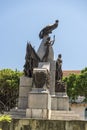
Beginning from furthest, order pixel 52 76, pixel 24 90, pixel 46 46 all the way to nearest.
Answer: pixel 46 46 < pixel 52 76 < pixel 24 90

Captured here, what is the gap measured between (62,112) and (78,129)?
4.00 metres

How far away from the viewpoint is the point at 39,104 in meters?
19.5

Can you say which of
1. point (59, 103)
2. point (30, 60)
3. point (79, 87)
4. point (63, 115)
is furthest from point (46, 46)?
point (79, 87)

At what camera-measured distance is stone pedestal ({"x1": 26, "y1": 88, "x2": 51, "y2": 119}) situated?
19.2 m

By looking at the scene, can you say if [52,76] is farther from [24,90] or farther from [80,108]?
[80,108]

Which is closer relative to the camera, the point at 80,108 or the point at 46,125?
the point at 46,125

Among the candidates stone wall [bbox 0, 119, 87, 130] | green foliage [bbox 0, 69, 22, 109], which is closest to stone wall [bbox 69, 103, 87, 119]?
green foliage [bbox 0, 69, 22, 109]

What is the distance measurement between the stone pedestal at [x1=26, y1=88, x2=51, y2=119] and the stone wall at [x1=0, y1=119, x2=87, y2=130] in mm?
2533

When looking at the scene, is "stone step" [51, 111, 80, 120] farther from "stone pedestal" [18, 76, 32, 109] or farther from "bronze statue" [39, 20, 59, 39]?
"bronze statue" [39, 20, 59, 39]

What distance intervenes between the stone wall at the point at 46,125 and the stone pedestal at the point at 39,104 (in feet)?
8.31

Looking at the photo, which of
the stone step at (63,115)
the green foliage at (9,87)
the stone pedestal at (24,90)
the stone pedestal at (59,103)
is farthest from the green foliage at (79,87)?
the stone step at (63,115)

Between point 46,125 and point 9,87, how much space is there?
29.8 metres

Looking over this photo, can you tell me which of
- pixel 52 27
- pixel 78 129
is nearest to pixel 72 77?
pixel 52 27

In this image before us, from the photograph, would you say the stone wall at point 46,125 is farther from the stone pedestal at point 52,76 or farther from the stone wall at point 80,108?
the stone wall at point 80,108
